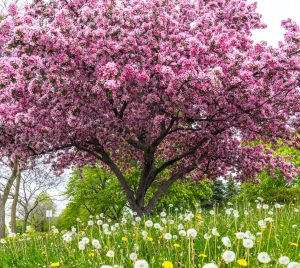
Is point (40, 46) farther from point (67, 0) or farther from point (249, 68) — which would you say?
point (249, 68)

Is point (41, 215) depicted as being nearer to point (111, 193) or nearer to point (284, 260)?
point (111, 193)

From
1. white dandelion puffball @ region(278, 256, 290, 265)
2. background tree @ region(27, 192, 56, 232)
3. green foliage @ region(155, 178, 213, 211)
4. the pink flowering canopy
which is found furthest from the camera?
background tree @ region(27, 192, 56, 232)

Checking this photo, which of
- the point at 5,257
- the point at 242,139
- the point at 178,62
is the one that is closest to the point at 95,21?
the point at 178,62

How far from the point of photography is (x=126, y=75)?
12.8 metres

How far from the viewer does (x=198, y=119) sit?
15.9 meters

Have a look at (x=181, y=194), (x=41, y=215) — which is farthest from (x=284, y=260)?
(x=41, y=215)

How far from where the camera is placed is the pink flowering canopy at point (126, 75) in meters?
13.0

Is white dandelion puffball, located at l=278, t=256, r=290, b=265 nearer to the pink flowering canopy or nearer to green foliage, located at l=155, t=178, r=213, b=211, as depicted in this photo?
the pink flowering canopy

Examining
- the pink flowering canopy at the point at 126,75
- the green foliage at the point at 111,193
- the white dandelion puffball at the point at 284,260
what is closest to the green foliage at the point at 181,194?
the green foliage at the point at 111,193

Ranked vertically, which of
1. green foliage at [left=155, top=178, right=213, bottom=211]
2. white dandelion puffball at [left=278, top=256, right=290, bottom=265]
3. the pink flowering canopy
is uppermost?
the pink flowering canopy

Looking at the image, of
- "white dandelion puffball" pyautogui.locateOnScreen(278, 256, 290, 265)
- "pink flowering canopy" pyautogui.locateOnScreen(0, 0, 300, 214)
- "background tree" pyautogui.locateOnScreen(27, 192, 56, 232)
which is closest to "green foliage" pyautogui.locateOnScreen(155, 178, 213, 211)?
"pink flowering canopy" pyautogui.locateOnScreen(0, 0, 300, 214)

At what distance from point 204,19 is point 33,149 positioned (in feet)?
28.3

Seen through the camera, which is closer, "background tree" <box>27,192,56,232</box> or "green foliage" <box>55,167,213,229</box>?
"green foliage" <box>55,167,213,229</box>

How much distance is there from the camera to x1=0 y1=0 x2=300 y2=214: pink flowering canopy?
42.5 ft
